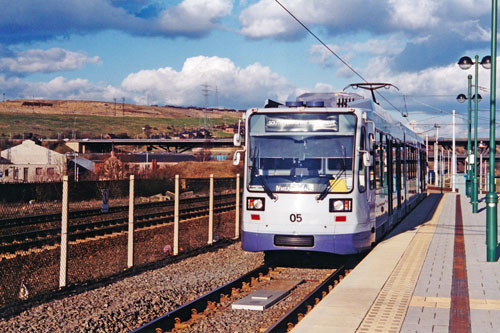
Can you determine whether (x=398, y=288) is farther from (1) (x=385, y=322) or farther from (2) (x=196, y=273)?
(2) (x=196, y=273)

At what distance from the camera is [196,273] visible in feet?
42.8

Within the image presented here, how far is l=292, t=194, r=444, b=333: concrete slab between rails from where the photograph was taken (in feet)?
24.9

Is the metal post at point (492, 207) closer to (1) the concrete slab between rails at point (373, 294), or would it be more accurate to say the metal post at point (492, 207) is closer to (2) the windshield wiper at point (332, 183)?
(1) the concrete slab between rails at point (373, 294)

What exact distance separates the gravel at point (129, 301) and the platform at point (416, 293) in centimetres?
247

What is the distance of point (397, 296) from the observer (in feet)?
30.1

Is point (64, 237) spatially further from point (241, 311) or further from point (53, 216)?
point (53, 216)

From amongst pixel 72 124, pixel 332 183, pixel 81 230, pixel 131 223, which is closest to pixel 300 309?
pixel 332 183

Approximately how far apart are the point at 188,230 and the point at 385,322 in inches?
577

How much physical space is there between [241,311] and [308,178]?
374 centimetres

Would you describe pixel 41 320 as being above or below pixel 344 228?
below

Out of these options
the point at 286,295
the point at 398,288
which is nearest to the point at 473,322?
the point at 398,288

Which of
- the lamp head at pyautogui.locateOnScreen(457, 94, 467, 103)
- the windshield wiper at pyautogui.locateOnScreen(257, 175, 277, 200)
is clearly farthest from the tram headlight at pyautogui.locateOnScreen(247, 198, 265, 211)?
the lamp head at pyautogui.locateOnScreen(457, 94, 467, 103)

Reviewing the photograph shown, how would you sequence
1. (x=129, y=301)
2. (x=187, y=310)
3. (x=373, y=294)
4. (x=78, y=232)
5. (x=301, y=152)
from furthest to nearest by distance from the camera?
(x=78, y=232) → (x=301, y=152) → (x=129, y=301) → (x=373, y=294) → (x=187, y=310)

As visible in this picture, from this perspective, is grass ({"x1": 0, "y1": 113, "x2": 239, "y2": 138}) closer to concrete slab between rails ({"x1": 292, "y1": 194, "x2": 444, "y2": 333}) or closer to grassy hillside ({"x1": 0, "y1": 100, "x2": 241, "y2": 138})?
grassy hillside ({"x1": 0, "y1": 100, "x2": 241, "y2": 138})
